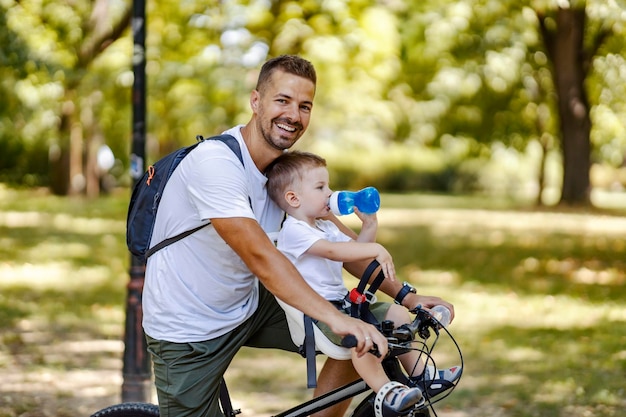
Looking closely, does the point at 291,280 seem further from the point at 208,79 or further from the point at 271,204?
the point at 208,79

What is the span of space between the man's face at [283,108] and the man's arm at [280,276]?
40 cm

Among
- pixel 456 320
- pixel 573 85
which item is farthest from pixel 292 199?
pixel 573 85

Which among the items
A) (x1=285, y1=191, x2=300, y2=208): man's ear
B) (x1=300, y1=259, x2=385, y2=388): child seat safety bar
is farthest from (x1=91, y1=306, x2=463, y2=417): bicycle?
(x1=285, y1=191, x2=300, y2=208): man's ear

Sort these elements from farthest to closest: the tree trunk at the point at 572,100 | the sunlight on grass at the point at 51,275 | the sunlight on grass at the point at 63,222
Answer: the tree trunk at the point at 572,100 → the sunlight on grass at the point at 63,222 → the sunlight on grass at the point at 51,275

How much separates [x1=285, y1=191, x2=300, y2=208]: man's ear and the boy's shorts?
393mm

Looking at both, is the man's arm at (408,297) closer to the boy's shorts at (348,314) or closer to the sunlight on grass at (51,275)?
the boy's shorts at (348,314)

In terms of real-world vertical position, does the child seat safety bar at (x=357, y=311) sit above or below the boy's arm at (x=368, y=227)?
below

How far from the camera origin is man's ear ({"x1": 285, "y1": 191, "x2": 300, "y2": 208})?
Result: 3.30m

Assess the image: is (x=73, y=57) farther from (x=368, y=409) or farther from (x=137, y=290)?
(x=368, y=409)

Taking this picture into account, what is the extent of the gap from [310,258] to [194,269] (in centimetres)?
41

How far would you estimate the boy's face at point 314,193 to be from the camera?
3.28 meters

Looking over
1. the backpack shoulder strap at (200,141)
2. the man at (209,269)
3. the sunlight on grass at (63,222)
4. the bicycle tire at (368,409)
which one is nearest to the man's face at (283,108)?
the man at (209,269)

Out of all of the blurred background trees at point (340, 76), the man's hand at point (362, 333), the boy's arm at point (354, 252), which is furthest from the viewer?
the blurred background trees at point (340, 76)

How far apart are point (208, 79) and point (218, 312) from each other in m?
12.6
